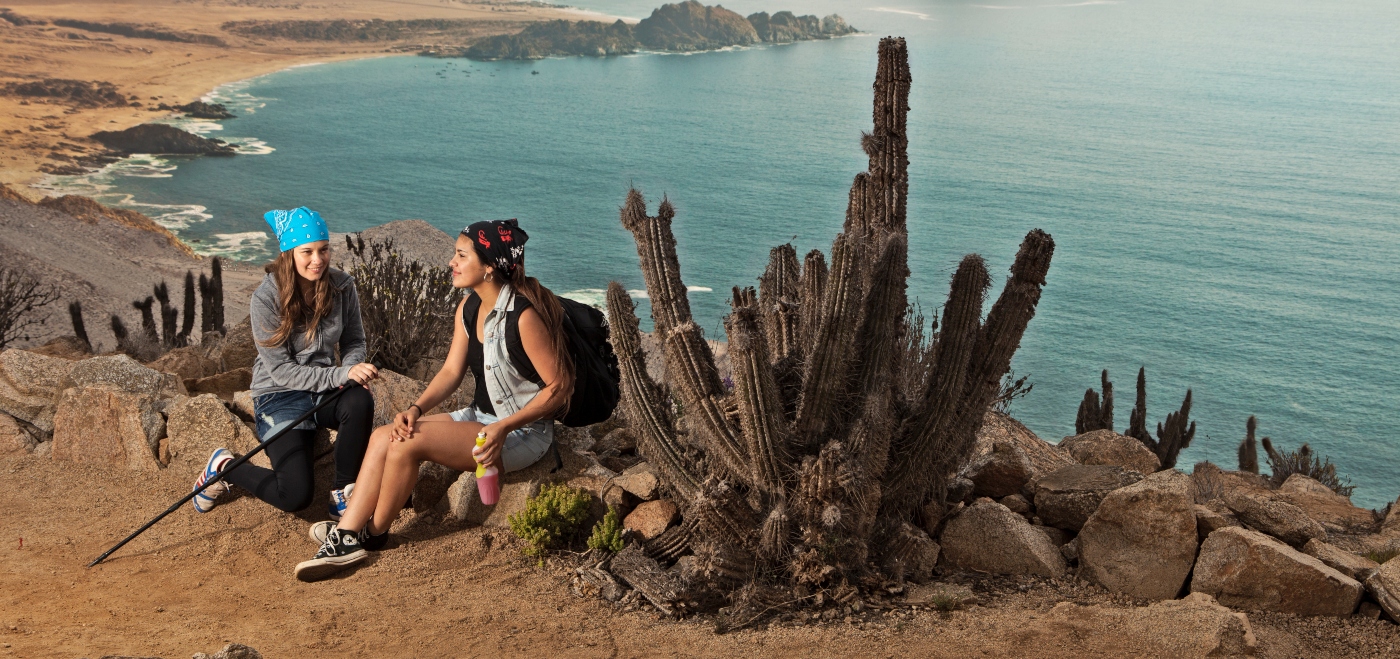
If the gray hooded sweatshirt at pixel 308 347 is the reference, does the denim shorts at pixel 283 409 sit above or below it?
below

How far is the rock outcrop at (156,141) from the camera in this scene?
6988 cm

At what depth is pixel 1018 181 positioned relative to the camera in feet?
229

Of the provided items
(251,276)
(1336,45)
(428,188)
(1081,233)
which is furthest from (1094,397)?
(1336,45)

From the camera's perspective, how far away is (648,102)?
100125 millimetres

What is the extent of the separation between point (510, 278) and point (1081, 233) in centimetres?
6182

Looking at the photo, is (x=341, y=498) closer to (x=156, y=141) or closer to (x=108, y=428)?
(x=108, y=428)

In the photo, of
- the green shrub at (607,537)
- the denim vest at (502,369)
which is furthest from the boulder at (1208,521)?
the denim vest at (502,369)

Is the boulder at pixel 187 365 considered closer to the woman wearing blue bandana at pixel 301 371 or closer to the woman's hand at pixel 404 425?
the woman wearing blue bandana at pixel 301 371

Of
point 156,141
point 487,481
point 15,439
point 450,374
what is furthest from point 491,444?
point 156,141

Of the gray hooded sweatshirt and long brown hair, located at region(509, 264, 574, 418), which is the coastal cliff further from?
long brown hair, located at region(509, 264, 574, 418)

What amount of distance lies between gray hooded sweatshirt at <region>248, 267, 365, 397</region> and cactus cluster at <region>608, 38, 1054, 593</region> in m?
1.58

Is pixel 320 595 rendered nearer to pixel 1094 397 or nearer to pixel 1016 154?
pixel 1094 397

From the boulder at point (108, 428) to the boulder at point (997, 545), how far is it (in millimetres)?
4824

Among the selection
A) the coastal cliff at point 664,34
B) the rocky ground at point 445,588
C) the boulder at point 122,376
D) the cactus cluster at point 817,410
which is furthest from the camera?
the coastal cliff at point 664,34
